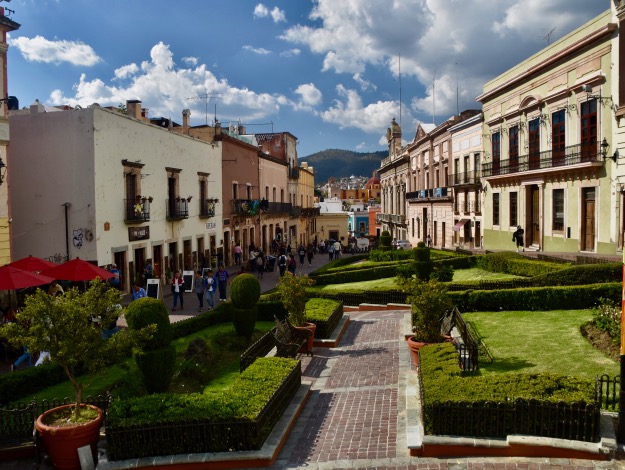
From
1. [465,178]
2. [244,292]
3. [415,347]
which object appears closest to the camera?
[415,347]

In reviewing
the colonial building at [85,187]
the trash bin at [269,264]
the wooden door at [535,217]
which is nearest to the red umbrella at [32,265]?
the colonial building at [85,187]

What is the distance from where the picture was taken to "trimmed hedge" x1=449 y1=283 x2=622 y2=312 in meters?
15.3

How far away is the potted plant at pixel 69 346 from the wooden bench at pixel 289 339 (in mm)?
3924

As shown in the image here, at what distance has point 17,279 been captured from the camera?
13375 millimetres

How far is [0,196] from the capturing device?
1862 cm

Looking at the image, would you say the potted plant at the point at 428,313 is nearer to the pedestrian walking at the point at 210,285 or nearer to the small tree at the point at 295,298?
the small tree at the point at 295,298

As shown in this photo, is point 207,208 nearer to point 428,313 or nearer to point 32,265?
point 32,265

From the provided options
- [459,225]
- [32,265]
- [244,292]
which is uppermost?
[459,225]

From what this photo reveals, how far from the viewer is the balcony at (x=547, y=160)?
23453 millimetres

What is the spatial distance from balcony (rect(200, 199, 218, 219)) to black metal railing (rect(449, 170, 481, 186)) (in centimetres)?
1590

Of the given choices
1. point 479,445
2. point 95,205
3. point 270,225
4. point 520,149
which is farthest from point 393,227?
point 479,445

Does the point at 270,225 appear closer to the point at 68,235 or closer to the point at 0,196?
the point at 68,235

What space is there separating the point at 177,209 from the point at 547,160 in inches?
700

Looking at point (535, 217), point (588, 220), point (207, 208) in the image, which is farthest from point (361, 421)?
point (207, 208)
